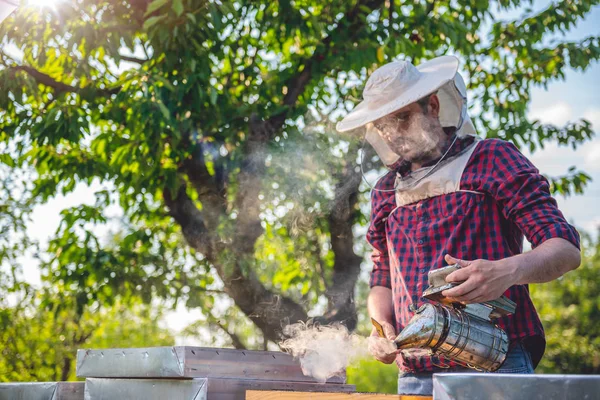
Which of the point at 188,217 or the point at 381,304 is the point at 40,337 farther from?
the point at 381,304

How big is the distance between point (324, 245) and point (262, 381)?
116 inches

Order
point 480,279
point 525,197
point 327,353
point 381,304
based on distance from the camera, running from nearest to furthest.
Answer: point 480,279 → point 525,197 → point 327,353 → point 381,304

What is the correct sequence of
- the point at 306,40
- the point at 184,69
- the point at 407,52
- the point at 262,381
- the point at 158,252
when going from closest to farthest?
1. the point at 262,381
2. the point at 184,69
3. the point at 407,52
4. the point at 306,40
5. the point at 158,252

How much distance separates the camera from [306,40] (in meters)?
4.58

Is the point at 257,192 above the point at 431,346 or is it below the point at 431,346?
above

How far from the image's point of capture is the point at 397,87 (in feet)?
7.14

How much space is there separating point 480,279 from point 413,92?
75cm

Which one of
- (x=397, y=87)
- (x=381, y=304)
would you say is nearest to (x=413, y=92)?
(x=397, y=87)

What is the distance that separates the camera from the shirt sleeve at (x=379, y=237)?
227 cm

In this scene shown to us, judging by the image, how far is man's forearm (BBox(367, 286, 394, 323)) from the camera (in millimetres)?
A: 2182

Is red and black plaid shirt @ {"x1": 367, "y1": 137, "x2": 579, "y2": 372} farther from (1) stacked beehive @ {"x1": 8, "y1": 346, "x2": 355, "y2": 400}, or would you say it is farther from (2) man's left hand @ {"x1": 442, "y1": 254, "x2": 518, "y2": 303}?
(1) stacked beehive @ {"x1": 8, "y1": 346, "x2": 355, "y2": 400}

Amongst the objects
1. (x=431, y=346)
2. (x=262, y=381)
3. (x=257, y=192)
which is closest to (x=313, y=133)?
(x=257, y=192)

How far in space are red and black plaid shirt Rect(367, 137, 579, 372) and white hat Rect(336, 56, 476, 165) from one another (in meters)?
0.15

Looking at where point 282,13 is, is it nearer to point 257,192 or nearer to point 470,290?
point 257,192
